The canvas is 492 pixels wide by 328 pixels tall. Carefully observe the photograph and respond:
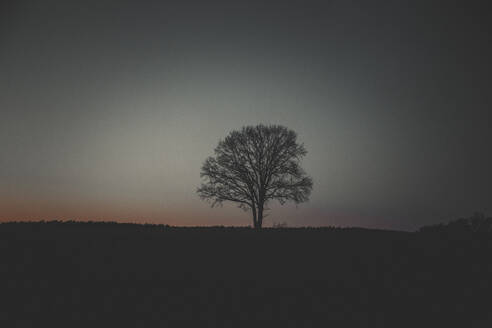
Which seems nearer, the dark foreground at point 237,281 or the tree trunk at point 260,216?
the dark foreground at point 237,281

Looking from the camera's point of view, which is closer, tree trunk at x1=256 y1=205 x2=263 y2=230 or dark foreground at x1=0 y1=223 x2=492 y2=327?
dark foreground at x1=0 y1=223 x2=492 y2=327

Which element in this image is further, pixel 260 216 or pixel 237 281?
pixel 260 216

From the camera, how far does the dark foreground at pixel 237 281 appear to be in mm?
10047

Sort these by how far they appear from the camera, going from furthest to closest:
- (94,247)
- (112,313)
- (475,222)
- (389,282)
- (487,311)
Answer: (475,222), (94,247), (389,282), (487,311), (112,313)

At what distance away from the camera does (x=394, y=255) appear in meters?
14.8

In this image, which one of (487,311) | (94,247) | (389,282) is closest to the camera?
(487,311)

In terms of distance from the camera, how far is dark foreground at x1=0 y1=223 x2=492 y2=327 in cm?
1005

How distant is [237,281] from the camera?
11.9 metres

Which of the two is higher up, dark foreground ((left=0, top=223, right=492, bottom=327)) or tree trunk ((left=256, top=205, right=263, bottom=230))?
tree trunk ((left=256, top=205, right=263, bottom=230))

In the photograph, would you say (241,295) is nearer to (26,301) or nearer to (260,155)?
(26,301)

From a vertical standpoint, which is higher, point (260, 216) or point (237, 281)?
point (260, 216)

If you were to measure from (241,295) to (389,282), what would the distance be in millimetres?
5288

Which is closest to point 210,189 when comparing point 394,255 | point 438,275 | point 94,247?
point 94,247

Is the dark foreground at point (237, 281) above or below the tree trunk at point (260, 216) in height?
below
